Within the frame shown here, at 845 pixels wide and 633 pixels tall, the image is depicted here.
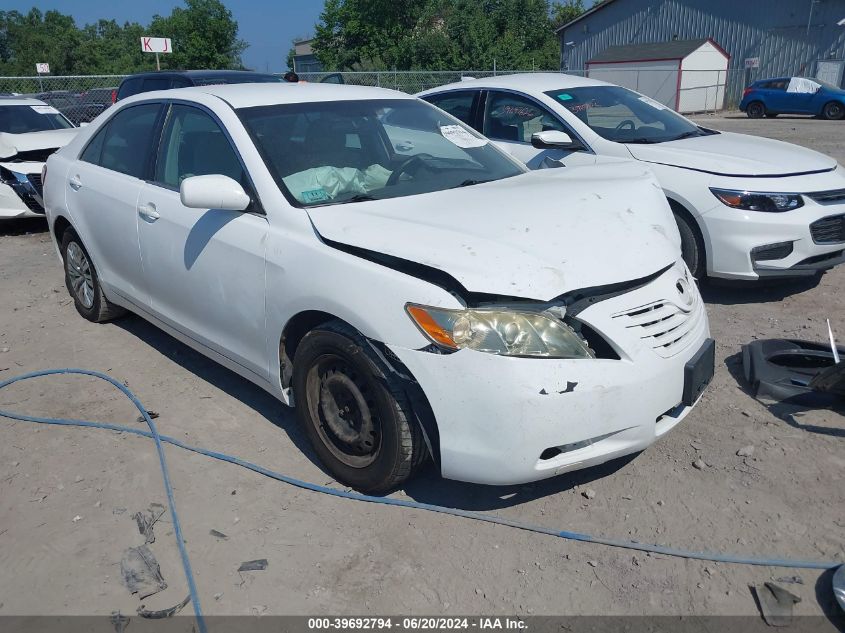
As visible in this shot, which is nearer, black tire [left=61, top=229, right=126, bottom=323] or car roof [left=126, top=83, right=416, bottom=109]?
car roof [left=126, top=83, right=416, bottom=109]

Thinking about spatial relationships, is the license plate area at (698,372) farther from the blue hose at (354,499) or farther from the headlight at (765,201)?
the headlight at (765,201)

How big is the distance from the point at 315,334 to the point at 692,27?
3997 centimetres

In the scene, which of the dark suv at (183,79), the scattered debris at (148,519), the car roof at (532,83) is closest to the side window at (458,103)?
the car roof at (532,83)

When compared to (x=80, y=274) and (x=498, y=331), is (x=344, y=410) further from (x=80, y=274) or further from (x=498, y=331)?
(x=80, y=274)

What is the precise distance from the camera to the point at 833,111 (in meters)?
24.5

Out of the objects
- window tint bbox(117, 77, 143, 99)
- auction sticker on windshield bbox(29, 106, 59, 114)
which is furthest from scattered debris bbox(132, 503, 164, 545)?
auction sticker on windshield bbox(29, 106, 59, 114)

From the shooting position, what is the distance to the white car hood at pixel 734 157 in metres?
5.46

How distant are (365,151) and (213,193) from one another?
895mm

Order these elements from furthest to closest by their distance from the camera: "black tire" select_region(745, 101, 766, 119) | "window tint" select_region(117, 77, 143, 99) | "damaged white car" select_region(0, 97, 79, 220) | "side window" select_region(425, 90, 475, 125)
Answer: "black tire" select_region(745, 101, 766, 119) → "window tint" select_region(117, 77, 143, 99) → "damaged white car" select_region(0, 97, 79, 220) → "side window" select_region(425, 90, 475, 125)

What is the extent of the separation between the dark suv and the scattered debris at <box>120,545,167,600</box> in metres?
7.29

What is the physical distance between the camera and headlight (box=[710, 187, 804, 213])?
5.29 metres

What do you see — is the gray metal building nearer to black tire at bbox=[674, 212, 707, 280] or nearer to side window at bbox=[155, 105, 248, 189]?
black tire at bbox=[674, 212, 707, 280]

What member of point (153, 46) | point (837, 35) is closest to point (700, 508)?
point (153, 46)

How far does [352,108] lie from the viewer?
412cm
